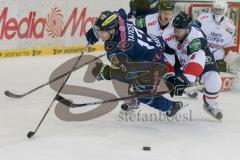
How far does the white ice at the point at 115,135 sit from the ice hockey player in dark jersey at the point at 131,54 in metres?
0.27

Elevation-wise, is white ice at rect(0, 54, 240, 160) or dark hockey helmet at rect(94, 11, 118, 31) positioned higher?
dark hockey helmet at rect(94, 11, 118, 31)

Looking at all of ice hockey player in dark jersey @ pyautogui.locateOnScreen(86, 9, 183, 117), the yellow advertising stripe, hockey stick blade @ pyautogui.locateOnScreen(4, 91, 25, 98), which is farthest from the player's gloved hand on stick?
the yellow advertising stripe

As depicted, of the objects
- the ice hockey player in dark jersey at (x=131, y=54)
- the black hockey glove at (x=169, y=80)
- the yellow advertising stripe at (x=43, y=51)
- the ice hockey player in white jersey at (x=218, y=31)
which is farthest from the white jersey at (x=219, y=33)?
the yellow advertising stripe at (x=43, y=51)

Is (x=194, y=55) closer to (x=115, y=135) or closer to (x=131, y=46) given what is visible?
(x=131, y=46)

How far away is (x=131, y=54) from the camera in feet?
13.9

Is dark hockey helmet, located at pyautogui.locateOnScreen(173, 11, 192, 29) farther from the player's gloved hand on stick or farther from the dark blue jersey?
the player's gloved hand on stick

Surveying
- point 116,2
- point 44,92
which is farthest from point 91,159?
point 116,2

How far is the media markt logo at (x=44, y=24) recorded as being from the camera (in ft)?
24.4

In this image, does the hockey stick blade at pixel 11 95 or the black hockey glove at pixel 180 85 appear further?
the hockey stick blade at pixel 11 95

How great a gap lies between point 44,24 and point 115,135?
4141 millimetres

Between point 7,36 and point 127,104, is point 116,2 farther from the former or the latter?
point 127,104

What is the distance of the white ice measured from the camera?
356cm

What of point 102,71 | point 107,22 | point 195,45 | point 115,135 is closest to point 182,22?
point 195,45

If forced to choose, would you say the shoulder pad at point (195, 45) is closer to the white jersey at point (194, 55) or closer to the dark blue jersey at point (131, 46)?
the white jersey at point (194, 55)
